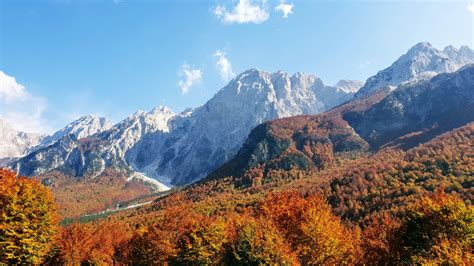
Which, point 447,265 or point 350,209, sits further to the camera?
point 350,209

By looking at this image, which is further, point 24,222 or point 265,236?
point 24,222

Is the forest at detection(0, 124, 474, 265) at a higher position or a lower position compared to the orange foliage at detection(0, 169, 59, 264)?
lower

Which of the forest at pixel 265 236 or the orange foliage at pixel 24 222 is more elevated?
the orange foliage at pixel 24 222

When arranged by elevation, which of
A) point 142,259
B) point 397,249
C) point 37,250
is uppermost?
point 37,250

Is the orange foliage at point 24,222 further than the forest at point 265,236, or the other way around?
the orange foliage at point 24,222

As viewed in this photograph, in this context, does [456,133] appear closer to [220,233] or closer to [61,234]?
[220,233]

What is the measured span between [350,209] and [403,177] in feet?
79.3

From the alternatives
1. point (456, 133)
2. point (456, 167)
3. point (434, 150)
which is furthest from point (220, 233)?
point (456, 133)

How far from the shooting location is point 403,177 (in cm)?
10894

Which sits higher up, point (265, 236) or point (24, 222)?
point (24, 222)

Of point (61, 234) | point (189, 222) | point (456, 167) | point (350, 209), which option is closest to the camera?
point (189, 222)

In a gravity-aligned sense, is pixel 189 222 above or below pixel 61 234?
below

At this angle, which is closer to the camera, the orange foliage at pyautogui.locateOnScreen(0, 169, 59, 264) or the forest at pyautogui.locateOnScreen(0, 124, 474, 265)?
the forest at pyautogui.locateOnScreen(0, 124, 474, 265)

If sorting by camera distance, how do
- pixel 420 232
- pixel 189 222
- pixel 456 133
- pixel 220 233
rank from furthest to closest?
pixel 456 133
pixel 189 222
pixel 220 233
pixel 420 232
